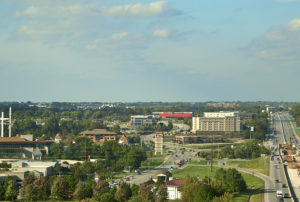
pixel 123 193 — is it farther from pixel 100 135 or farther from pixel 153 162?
pixel 100 135

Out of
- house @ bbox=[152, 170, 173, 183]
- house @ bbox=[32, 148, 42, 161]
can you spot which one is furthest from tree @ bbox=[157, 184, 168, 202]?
house @ bbox=[32, 148, 42, 161]

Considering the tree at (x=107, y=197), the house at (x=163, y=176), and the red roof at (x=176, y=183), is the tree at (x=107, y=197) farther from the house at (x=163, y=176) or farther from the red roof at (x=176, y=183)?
the house at (x=163, y=176)

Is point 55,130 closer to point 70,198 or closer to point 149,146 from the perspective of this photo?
point 149,146

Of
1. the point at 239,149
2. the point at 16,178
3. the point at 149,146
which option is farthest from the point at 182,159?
the point at 16,178

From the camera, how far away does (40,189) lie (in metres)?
55.0

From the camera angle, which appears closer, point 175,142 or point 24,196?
point 24,196

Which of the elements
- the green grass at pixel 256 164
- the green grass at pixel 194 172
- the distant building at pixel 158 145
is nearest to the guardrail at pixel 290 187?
the green grass at pixel 256 164

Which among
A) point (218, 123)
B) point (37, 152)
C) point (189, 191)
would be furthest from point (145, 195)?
point (218, 123)

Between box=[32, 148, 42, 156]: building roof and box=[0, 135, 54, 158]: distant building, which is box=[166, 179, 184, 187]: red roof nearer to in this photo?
box=[32, 148, 42, 156]: building roof

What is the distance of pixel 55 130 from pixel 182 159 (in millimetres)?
52925

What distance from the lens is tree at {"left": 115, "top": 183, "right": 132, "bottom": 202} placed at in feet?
174

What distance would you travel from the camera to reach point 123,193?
53.4 meters

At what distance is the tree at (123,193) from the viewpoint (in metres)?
53.1

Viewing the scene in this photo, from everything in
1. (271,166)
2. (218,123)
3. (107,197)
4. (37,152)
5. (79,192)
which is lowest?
(271,166)
